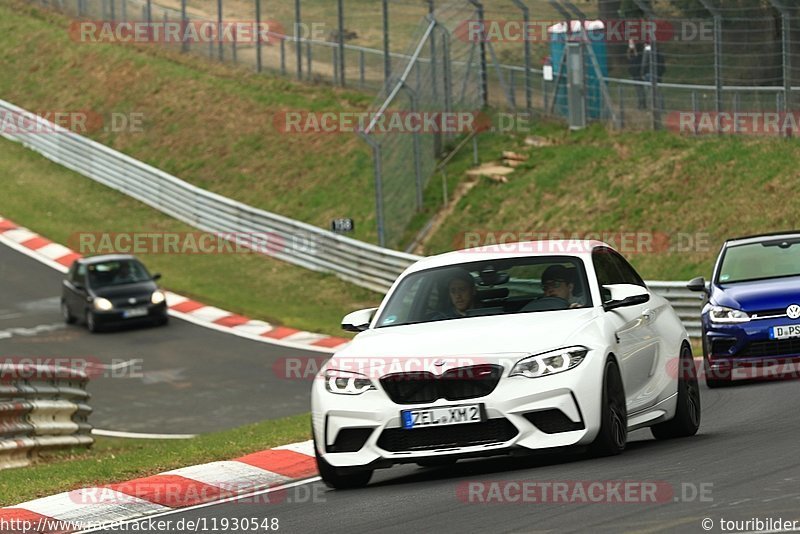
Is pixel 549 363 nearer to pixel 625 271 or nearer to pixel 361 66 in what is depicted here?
pixel 625 271

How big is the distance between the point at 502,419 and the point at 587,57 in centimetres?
2368

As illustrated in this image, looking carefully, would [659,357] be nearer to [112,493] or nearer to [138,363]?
[112,493]

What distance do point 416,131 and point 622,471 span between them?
2292cm

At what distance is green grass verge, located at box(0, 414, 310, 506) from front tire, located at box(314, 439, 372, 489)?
6.48 ft

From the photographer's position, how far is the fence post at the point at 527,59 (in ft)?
Result: 110

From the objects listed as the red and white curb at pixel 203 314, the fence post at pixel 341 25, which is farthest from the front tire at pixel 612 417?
the fence post at pixel 341 25

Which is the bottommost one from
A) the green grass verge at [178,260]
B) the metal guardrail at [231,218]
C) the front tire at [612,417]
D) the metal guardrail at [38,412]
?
the green grass verge at [178,260]

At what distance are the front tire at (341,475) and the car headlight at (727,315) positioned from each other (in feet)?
21.7

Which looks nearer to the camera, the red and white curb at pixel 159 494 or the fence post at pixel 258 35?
the red and white curb at pixel 159 494

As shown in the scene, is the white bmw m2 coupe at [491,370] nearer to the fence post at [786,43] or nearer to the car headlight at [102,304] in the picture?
the fence post at [786,43]

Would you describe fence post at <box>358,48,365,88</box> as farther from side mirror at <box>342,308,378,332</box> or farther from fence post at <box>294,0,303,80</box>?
side mirror at <box>342,308,378,332</box>

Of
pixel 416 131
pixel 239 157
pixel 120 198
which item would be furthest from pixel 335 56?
pixel 416 131

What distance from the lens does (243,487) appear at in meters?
10.6

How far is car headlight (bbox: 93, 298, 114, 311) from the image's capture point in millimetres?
28484
